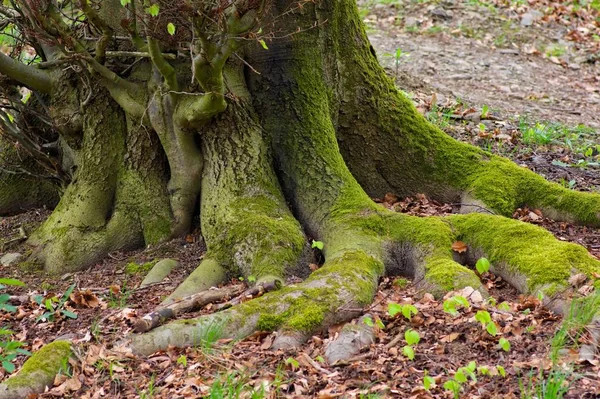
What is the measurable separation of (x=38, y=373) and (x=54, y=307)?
120 cm

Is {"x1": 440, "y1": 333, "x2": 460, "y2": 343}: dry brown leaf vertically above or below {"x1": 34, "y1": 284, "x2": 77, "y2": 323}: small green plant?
below

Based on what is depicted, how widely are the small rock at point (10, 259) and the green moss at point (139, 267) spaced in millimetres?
1016

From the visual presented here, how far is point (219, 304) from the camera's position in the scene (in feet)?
14.8

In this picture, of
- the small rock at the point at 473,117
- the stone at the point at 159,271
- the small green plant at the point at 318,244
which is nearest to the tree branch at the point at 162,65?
the stone at the point at 159,271

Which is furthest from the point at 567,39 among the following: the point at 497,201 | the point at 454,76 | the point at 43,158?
the point at 43,158

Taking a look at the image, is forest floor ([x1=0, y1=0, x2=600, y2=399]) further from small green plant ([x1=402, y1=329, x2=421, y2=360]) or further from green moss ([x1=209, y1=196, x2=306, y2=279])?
green moss ([x1=209, y1=196, x2=306, y2=279])

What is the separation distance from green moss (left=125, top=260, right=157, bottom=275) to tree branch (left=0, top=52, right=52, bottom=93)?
1.71m

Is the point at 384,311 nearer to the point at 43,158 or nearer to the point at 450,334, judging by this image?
the point at 450,334

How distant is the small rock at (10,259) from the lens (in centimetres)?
571

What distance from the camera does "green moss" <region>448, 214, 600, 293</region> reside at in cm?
422

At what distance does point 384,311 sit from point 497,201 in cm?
199

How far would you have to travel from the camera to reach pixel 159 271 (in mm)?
5199

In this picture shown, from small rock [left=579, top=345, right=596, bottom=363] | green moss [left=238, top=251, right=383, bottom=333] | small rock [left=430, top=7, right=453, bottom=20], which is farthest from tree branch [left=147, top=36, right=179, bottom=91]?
small rock [left=430, top=7, right=453, bottom=20]

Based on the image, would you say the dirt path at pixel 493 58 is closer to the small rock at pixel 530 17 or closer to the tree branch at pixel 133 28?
the small rock at pixel 530 17
